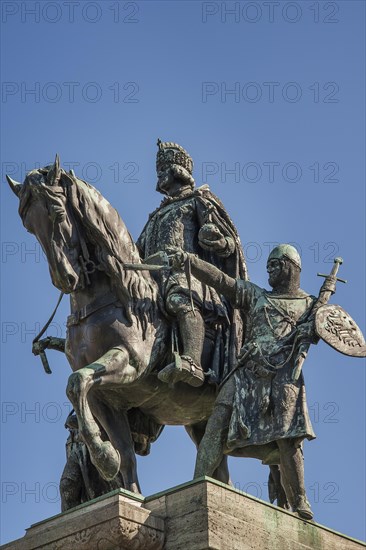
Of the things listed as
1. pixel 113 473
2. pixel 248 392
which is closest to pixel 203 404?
pixel 248 392

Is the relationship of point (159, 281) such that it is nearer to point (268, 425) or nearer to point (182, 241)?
point (182, 241)

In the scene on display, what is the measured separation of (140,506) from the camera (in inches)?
579

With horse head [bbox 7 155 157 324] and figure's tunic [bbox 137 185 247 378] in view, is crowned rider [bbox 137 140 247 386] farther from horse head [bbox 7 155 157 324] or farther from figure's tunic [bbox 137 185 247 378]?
horse head [bbox 7 155 157 324]

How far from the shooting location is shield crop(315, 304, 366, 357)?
53.7 feet

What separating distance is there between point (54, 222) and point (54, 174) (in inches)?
23.3

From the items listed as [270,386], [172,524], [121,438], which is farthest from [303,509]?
[121,438]

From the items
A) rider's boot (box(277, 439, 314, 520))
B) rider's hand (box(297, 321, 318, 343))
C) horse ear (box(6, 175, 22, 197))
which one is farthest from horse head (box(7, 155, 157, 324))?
rider's boot (box(277, 439, 314, 520))

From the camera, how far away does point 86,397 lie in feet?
52.0

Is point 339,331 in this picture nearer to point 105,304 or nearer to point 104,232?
point 105,304

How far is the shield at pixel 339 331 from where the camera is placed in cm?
1638

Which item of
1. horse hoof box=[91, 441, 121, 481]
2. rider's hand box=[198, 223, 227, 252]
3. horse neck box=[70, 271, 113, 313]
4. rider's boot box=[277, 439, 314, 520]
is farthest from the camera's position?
rider's hand box=[198, 223, 227, 252]

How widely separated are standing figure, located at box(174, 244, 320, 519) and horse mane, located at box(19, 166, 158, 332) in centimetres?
66

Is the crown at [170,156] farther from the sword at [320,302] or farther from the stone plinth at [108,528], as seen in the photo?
the stone plinth at [108,528]

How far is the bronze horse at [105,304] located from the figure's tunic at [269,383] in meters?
0.51
